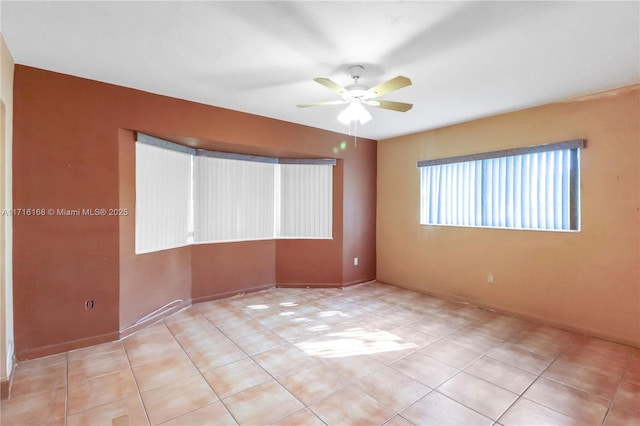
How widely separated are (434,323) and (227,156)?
3.54 metres

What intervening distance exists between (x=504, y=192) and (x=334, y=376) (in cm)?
316

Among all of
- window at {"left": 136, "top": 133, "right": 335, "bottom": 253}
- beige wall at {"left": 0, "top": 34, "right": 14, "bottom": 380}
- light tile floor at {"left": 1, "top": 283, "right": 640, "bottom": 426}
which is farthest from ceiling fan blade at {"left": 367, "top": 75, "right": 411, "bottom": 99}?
beige wall at {"left": 0, "top": 34, "right": 14, "bottom": 380}

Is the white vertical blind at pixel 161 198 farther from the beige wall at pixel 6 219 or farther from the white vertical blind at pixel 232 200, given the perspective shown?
the beige wall at pixel 6 219

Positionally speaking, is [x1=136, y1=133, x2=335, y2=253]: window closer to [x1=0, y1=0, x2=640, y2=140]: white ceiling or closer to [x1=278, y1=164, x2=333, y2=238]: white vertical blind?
[x1=278, y1=164, x2=333, y2=238]: white vertical blind

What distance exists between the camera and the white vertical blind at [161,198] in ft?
11.0

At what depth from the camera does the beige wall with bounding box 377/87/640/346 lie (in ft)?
9.89

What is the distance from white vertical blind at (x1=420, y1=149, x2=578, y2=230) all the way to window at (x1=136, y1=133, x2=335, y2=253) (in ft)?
5.50

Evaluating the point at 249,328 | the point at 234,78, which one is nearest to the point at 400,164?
the point at 234,78

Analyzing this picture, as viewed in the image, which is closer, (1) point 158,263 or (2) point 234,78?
(2) point 234,78

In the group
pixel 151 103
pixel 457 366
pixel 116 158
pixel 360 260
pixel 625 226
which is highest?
pixel 151 103

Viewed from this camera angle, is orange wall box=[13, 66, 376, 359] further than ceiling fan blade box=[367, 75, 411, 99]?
Yes

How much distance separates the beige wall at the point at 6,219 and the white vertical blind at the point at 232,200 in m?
1.92

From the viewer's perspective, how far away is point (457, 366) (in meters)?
2.59

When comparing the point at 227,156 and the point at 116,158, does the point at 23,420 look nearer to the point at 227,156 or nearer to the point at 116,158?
the point at 116,158
